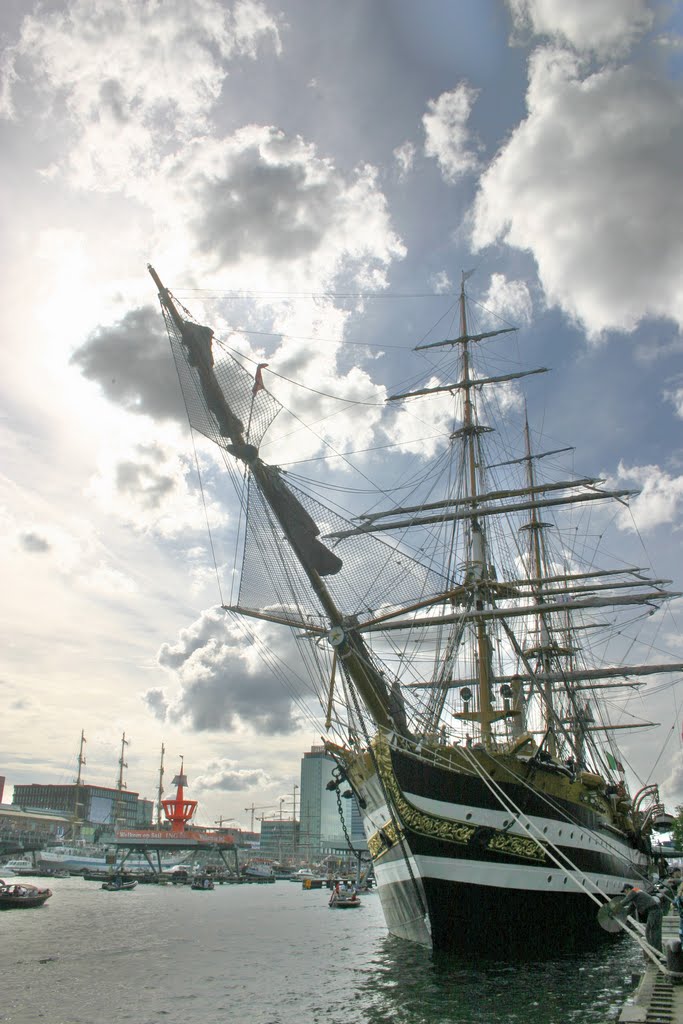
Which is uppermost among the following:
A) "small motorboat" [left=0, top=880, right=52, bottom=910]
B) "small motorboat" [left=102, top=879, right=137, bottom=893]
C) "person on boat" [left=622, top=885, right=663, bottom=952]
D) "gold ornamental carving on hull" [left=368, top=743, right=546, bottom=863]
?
"gold ornamental carving on hull" [left=368, top=743, right=546, bottom=863]

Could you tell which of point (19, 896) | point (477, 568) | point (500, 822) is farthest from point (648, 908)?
point (19, 896)

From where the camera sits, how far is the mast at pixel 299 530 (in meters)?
19.7

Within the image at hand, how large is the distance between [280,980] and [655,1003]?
14.4 meters

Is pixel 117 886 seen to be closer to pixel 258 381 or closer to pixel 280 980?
pixel 280 980

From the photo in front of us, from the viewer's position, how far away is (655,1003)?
440 inches

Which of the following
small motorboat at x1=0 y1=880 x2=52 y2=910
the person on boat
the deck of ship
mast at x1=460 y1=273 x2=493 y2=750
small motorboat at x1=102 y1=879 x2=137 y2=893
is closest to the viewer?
the deck of ship

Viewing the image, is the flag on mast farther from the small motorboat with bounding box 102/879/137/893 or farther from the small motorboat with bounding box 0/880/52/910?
the small motorboat with bounding box 102/879/137/893

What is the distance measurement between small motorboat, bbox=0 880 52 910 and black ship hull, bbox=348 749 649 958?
1221 inches

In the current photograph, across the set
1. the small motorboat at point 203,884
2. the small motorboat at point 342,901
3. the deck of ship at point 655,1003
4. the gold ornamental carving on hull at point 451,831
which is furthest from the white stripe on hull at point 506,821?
the small motorboat at point 203,884

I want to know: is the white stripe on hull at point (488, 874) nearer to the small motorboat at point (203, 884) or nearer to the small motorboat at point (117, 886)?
the small motorboat at point (117, 886)

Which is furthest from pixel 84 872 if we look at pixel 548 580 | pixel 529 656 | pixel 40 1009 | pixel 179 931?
pixel 40 1009

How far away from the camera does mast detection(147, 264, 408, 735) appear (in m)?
19.7

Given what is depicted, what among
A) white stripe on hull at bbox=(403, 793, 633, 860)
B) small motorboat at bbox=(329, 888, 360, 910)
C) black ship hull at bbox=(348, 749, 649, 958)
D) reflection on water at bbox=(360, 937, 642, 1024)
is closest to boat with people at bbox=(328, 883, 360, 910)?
small motorboat at bbox=(329, 888, 360, 910)

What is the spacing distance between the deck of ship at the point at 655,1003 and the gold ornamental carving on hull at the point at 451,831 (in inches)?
276
